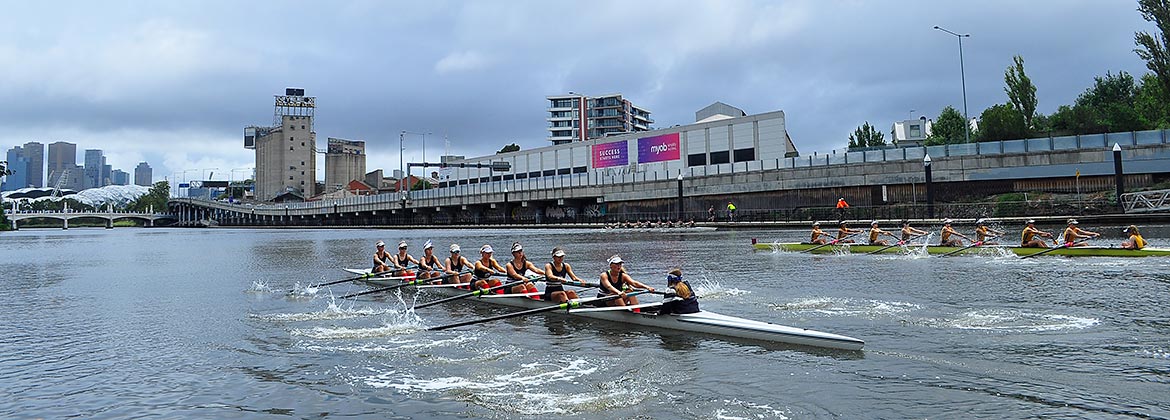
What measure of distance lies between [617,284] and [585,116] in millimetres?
158568

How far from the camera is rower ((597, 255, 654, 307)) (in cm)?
1596

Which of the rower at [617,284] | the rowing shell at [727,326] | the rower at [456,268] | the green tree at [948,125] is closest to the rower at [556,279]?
the rowing shell at [727,326]

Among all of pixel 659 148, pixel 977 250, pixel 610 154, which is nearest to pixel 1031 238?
pixel 977 250

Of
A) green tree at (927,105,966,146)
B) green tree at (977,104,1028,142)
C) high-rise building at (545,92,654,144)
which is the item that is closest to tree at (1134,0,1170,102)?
green tree at (977,104,1028,142)

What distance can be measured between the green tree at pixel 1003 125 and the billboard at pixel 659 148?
121 feet

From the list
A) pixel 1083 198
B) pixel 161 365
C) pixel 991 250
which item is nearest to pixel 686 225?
pixel 1083 198

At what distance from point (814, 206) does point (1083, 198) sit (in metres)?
21.1

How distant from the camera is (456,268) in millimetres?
22766

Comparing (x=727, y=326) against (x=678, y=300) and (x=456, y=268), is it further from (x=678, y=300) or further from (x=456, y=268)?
(x=456, y=268)

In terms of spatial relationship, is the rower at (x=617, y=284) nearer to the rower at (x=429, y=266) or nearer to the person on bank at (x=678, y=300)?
the person on bank at (x=678, y=300)

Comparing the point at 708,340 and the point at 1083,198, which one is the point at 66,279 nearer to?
the point at 708,340

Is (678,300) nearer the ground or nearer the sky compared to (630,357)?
nearer the sky

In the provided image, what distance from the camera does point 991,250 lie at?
28.6 m

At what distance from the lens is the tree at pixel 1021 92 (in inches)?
3068
